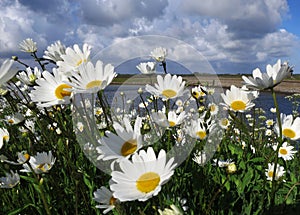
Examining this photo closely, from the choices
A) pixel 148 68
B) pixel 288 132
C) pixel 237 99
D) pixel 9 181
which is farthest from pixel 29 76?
pixel 288 132

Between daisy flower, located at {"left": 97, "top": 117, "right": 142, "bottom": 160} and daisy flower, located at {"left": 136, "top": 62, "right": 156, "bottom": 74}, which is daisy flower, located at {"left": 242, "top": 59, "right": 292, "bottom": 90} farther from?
daisy flower, located at {"left": 136, "top": 62, "right": 156, "bottom": 74}

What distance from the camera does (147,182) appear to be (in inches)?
29.6

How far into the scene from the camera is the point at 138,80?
1747mm

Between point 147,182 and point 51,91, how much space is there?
0.60 metres

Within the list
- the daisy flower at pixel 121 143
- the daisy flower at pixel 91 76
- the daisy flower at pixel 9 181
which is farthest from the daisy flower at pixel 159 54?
the daisy flower at pixel 9 181

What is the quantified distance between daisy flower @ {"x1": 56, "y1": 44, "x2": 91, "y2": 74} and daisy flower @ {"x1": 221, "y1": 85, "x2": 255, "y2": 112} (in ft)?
2.03

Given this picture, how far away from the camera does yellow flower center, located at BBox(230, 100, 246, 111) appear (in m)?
1.37

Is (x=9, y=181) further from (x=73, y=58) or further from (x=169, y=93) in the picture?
(x=169, y=93)

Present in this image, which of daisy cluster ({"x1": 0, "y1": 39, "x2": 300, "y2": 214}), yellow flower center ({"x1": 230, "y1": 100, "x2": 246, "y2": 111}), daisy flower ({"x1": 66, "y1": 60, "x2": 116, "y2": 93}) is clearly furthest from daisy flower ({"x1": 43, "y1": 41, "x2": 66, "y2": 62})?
yellow flower center ({"x1": 230, "y1": 100, "x2": 246, "y2": 111})

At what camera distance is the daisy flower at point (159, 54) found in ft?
5.24

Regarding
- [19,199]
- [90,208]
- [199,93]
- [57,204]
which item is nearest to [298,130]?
[199,93]

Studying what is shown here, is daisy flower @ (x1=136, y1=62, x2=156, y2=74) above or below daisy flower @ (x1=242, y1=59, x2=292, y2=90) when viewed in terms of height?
above

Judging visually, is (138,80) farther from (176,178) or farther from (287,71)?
(287,71)

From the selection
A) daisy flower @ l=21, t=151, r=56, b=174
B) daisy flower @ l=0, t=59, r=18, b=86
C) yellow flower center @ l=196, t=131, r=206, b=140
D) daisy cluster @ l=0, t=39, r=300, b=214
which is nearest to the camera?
daisy flower @ l=0, t=59, r=18, b=86
